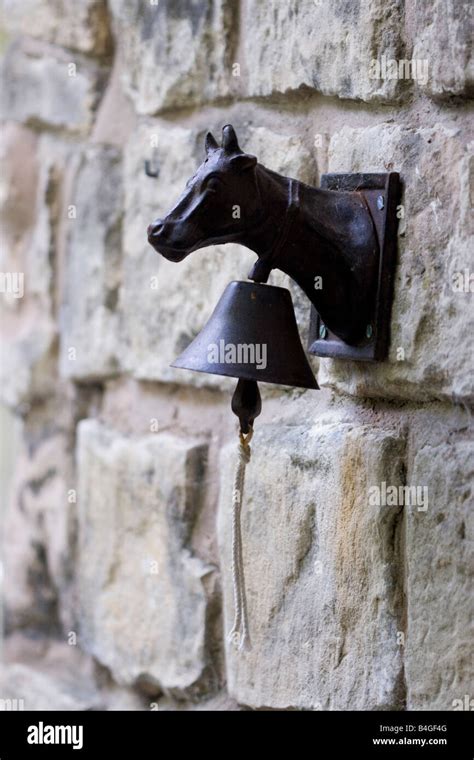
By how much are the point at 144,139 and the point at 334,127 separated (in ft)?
1.16

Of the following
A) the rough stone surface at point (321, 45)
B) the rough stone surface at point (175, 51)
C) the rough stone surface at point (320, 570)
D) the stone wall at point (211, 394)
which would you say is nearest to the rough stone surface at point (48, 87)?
the stone wall at point (211, 394)

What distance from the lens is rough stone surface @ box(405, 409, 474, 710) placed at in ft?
3.29

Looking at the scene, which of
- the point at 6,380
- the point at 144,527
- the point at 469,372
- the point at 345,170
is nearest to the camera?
the point at 469,372

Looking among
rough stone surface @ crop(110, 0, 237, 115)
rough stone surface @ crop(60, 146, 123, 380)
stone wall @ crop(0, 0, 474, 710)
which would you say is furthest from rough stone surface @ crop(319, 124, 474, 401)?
rough stone surface @ crop(60, 146, 123, 380)

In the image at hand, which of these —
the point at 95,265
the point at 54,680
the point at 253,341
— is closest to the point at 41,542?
the point at 54,680

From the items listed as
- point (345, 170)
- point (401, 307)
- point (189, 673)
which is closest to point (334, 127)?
point (345, 170)

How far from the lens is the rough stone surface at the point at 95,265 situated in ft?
4.99

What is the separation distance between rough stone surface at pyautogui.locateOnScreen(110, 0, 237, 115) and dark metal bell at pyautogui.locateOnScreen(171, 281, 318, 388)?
13.3 inches

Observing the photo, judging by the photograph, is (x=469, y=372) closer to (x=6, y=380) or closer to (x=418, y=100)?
(x=418, y=100)

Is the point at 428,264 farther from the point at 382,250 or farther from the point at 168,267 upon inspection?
the point at 168,267

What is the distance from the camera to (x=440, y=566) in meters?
1.03

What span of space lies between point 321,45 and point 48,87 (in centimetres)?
61

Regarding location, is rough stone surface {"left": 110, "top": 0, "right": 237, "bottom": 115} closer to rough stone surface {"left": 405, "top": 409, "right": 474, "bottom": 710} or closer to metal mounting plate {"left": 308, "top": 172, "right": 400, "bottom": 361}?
metal mounting plate {"left": 308, "top": 172, "right": 400, "bottom": 361}
